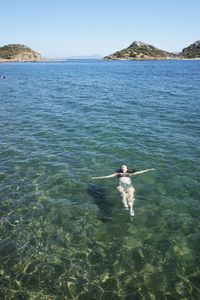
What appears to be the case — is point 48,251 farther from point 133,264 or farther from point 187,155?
point 187,155

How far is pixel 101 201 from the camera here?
13023mm

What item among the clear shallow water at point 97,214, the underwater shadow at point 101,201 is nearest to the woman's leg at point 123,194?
the clear shallow water at point 97,214

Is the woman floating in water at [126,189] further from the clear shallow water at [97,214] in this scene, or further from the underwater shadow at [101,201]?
the underwater shadow at [101,201]

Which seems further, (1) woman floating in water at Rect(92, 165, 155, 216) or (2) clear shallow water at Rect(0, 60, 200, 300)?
(1) woman floating in water at Rect(92, 165, 155, 216)

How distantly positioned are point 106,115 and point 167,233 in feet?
69.9

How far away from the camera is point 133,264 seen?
9.16m

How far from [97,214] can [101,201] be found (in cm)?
117

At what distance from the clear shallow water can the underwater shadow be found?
6 cm

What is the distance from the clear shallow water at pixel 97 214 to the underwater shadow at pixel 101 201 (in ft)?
0.19

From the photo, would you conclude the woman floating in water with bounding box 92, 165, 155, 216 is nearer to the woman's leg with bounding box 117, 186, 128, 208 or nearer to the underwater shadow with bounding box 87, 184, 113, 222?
the woman's leg with bounding box 117, 186, 128, 208

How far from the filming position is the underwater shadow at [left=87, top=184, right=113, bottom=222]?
11828 millimetres

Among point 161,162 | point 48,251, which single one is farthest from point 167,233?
point 161,162

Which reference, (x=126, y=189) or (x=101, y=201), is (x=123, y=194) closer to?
(x=126, y=189)

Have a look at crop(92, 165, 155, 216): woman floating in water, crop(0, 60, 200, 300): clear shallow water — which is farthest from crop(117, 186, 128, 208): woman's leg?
crop(0, 60, 200, 300): clear shallow water
